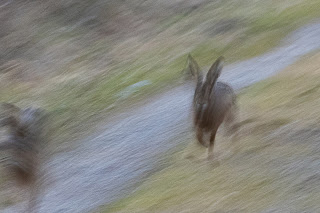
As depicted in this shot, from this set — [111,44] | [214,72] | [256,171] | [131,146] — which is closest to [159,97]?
[131,146]

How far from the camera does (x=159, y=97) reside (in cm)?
712

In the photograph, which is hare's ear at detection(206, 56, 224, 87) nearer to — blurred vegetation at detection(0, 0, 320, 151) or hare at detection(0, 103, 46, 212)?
hare at detection(0, 103, 46, 212)

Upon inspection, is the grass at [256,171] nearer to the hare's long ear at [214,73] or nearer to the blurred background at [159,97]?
the blurred background at [159,97]

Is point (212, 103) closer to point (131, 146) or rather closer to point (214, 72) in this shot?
point (214, 72)

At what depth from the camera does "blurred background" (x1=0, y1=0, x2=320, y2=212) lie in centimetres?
474

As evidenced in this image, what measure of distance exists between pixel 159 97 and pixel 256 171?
2.57 metres

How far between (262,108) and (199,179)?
121 cm

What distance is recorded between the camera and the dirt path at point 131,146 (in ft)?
17.4

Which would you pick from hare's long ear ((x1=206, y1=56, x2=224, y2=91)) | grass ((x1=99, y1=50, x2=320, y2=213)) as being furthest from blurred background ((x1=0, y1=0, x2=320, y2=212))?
hare's long ear ((x1=206, y1=56, x2=224, y2=91))

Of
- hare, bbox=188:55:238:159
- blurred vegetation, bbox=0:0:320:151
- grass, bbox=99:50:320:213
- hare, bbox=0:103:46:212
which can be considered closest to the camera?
grass, bbox=99:50:320:213

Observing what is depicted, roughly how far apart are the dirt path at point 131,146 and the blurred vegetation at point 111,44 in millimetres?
318

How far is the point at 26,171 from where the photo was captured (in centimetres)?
510

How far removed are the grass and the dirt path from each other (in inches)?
11.5

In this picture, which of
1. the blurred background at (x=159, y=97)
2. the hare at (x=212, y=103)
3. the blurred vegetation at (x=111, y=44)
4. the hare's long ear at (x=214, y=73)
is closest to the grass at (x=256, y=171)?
the blurred background at (x=159, y=97)
